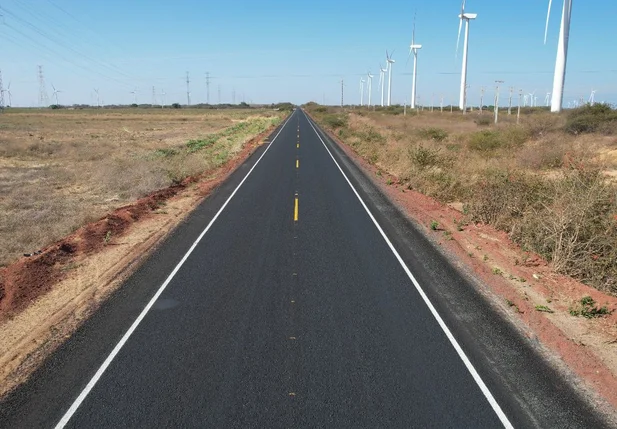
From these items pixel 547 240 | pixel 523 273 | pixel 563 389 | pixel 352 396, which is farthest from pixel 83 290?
pixel 547 240

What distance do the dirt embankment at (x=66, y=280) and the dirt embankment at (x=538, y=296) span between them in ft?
25.5

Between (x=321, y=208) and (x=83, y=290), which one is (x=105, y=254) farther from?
(x=321, y=208)

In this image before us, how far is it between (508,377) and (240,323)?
4.23 meters

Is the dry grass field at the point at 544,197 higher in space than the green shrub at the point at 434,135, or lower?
lower

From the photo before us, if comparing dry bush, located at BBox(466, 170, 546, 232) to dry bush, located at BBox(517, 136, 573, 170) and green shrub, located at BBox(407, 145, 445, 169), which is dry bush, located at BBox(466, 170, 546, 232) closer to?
green shrub, located at BBox(407, 145, 445, 169)

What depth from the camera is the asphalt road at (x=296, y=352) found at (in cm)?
564

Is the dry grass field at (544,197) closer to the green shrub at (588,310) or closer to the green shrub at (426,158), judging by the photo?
the green shrub at (426,158)

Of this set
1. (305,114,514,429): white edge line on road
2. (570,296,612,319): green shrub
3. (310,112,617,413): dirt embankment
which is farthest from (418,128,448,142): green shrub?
(570,296,612,319): green shrub

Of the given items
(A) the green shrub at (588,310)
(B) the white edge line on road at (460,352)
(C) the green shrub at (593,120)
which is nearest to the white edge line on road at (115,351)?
(B) the white edge line on road at (460,352)

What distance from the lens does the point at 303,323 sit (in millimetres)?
8023

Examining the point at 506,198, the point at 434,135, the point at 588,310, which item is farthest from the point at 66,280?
the point at 434,135

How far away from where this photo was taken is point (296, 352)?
7066 mm

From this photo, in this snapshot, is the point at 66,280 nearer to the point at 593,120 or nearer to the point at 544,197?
the point at 544,197

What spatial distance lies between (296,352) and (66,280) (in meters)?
5.98
